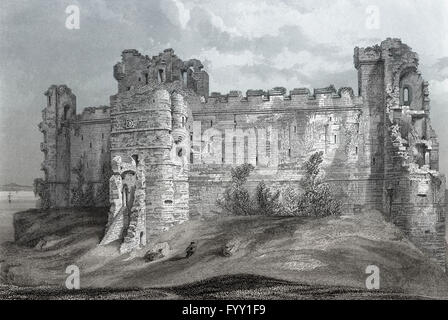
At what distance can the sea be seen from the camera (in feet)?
124

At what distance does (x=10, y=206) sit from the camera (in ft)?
132

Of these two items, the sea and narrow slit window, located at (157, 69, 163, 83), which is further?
the sea

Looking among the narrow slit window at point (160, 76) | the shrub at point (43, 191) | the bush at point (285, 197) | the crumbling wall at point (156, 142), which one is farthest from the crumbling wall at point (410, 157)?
the shrub at point (43, 191)

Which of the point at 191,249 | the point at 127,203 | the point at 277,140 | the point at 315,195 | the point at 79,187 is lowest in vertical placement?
the point at 191,249

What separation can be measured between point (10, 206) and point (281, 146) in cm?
2313

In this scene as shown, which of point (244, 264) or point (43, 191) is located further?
point (43, 191)

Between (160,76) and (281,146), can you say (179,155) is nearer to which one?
(281,146)

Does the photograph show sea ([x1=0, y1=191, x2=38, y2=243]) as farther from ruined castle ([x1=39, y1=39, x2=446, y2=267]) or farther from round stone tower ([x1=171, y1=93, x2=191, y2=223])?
round stone tower ([x1=171, y1=93, x2=191, y2=223])

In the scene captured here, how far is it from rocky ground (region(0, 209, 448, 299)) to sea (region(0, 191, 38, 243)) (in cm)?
724

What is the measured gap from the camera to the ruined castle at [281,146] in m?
28.0

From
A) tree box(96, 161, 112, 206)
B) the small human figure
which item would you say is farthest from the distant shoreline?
the small human figure

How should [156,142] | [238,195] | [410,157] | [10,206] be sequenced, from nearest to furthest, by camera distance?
[156,142] → [410,157] → [238,195] → [10,206]

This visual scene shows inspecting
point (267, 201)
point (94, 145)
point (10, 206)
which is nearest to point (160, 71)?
point (94, 145)

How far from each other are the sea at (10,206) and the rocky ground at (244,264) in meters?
7.24
